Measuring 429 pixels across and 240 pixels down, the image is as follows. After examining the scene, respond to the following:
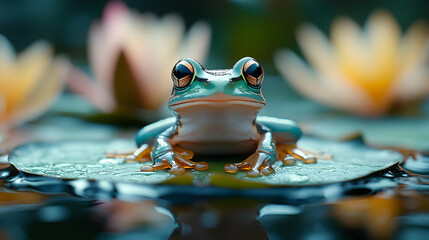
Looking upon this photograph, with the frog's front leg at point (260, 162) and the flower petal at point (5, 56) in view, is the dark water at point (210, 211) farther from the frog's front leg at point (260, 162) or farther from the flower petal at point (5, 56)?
the flower petal at point (5, 56)

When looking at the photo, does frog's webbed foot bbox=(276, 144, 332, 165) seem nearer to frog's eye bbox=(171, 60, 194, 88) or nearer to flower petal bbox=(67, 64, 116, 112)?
frog's eye bbox=(171, 60, 194, 88)

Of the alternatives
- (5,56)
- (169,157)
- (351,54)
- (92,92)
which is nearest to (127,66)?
(92,92)

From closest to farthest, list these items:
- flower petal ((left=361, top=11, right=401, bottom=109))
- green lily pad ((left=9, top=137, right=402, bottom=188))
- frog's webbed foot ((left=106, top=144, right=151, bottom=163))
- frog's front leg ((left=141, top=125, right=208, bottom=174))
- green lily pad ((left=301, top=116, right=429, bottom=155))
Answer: green lily pad ((left=9, top=137, right=402, bottom=188))
frog's front leg ((left=141, top=125, right=208, bottom=174))
frog's webbed foot ((left=106, top=144, right=151, bottom=163))
green lily pad ((left=301, top=116, right=429, bottom=155))
flower petal ((left=361, top=11, right=401, bottom=109))

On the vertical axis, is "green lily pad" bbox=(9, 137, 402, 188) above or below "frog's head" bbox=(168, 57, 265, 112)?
below

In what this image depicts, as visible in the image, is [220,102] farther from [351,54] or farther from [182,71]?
[351,54]

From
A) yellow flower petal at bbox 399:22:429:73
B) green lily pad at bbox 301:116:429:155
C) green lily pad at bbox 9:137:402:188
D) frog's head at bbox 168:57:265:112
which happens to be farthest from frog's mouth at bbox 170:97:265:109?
yellow flower petal at bbox 399:22:429:73

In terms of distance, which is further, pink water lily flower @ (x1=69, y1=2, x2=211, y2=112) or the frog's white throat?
pink water lily flower @ (x1=69, y1=2, x2=211, y2=112)

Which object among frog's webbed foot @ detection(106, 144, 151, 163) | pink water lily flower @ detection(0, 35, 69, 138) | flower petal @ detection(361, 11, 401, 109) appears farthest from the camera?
flower petal @ detection(361, 11, 401, 109)
